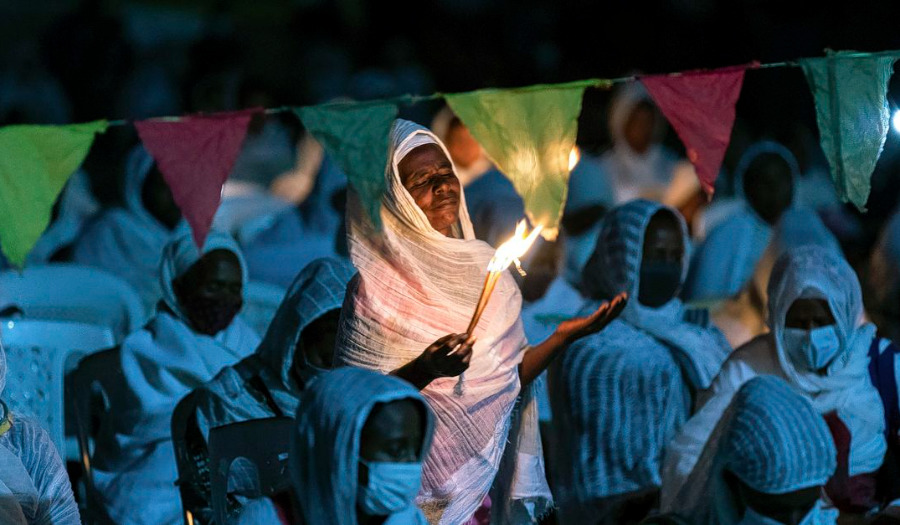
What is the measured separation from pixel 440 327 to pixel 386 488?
1.09 m

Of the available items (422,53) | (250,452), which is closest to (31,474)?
(250,452)

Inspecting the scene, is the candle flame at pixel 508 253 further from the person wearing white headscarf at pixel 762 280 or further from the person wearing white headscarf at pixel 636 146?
the person wearing white headscarf at pixel 636 146

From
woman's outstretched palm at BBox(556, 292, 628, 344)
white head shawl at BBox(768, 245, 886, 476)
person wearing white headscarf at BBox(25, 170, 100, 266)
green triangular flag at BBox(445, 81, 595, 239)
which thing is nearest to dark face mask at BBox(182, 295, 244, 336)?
person wearing white headscarf at BBox(25, 170, 100, 266)

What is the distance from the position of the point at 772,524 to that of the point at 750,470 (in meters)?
0.18

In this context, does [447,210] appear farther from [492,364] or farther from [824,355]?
[824,355]

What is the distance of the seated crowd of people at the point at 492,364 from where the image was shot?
15.1 ft

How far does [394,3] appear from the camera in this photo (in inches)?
436

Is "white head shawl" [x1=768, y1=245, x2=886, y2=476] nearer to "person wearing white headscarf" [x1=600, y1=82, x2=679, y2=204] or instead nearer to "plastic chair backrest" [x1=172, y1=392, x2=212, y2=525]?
"plastic chair backrest" [x1=172, y1=392, x2=212, y2=525]

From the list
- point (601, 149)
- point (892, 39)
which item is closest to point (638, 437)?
point (601, 149)

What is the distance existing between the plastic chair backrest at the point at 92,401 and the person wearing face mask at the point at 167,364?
1.4 inches

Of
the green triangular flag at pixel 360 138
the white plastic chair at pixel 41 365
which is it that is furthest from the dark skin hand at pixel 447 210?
the white plastic chair at pixel 41 365

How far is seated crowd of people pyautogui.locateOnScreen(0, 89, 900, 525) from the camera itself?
461 cm

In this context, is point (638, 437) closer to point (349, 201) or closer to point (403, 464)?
point (349, 201)

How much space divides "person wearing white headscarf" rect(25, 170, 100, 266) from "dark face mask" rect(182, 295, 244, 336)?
59.9 inches
